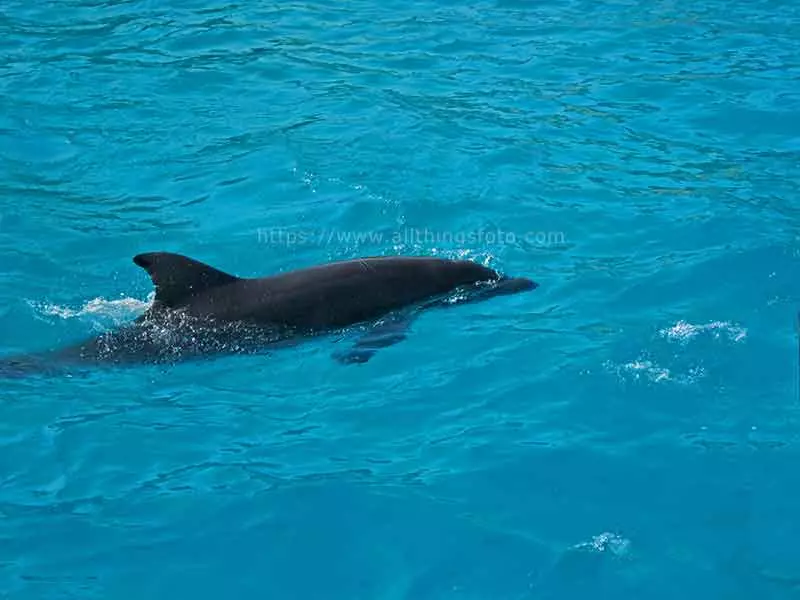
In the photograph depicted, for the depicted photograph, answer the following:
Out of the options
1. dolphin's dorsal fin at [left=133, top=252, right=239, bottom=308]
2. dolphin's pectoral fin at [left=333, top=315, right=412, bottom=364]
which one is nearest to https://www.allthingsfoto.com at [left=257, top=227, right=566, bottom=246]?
dolphin's pectoral fin at [left=333, top=315, right=412, bottom=364]

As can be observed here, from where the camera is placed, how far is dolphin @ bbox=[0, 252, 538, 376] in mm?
8758

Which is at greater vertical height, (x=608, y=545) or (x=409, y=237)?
(x=409, y=237)

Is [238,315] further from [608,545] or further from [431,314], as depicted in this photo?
[608,545]

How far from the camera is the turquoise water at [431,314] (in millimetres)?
7117

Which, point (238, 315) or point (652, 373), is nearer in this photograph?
point (652, 373)

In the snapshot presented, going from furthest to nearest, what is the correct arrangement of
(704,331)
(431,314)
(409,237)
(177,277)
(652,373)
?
(409,237)
(431,314)
(704,331)
(177,277)
(652,373)

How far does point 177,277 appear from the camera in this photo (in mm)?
8797

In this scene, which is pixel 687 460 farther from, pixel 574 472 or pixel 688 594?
pixel 688 594

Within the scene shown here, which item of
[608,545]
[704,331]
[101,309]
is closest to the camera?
[608,545]

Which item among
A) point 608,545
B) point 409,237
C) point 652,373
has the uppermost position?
point 409,237

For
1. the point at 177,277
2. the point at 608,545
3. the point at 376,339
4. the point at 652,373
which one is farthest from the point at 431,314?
the point at 608,545

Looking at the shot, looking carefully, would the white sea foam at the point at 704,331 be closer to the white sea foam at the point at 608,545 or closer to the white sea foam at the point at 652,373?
the white sea foam at the point at 652,373

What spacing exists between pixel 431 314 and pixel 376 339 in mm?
735

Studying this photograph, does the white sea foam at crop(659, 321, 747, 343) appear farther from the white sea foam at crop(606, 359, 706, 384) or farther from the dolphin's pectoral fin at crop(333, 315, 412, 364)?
the dolphin's pectoral fin at crop(333, 315, 412, 364)
